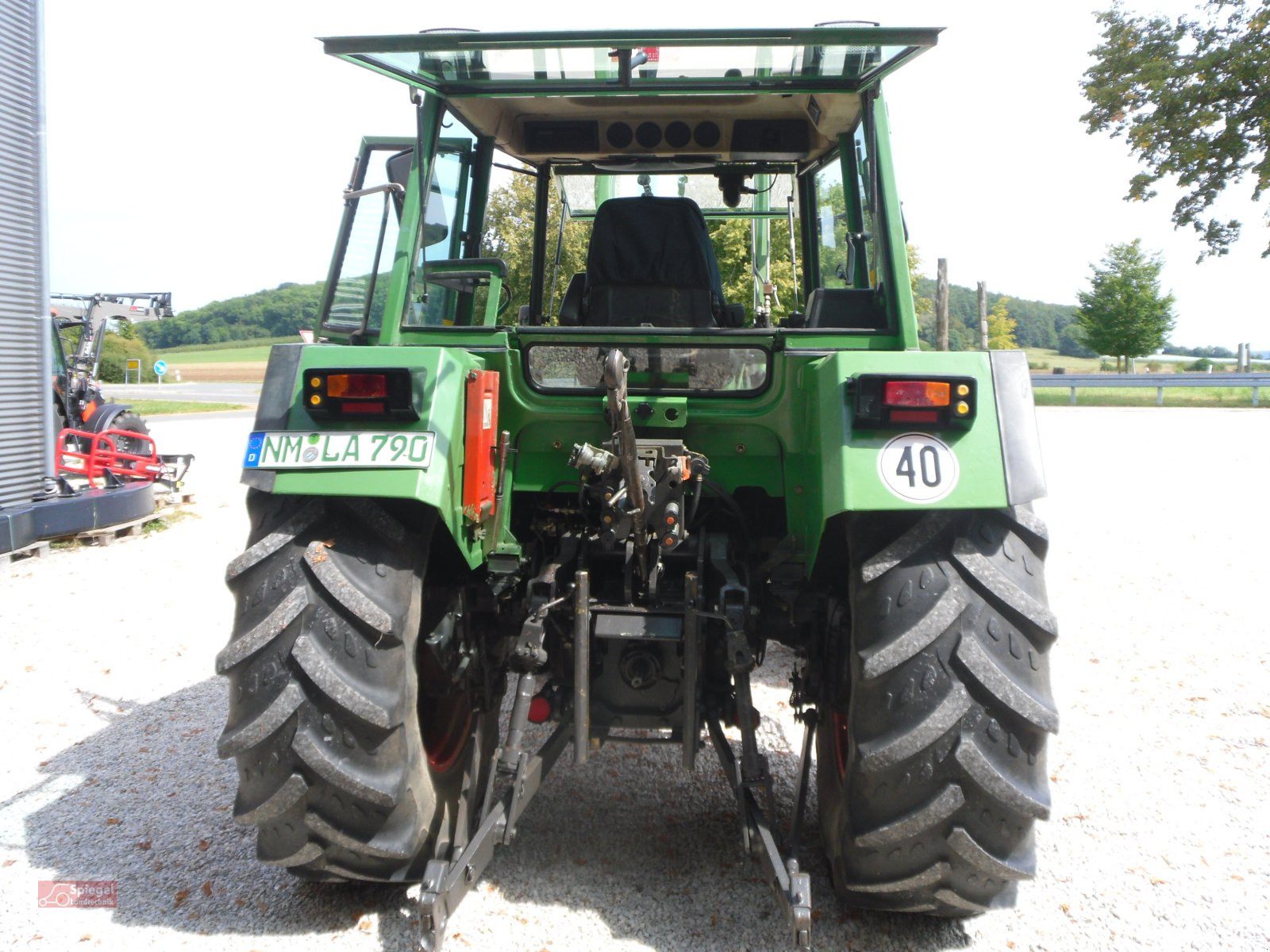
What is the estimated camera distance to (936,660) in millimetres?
2586

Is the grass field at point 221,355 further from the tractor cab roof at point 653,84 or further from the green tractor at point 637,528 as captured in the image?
the green tractor at point 637,528

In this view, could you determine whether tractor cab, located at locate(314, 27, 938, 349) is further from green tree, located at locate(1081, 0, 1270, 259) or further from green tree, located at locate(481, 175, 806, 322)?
green tree, located at locate(1081, 0, 1270, 259)

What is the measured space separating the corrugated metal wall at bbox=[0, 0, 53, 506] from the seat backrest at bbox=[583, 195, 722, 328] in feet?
23.8

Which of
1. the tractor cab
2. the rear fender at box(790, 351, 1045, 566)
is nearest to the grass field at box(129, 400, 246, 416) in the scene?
the tractor cab

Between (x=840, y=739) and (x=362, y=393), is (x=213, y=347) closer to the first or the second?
(x=362, y=393)

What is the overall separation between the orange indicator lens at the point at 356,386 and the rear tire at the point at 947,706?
1.39 metres

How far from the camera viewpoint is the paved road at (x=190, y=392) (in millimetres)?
35562

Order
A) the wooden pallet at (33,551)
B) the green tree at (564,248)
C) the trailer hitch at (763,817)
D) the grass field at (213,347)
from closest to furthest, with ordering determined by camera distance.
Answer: the trailer hitch at (763,817)
the green tree at (564,248)
the wooden pallet at (33,551)
the grass field at (213,347)

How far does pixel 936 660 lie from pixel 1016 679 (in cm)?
22

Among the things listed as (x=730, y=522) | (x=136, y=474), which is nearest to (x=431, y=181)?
(x=730, y=522)

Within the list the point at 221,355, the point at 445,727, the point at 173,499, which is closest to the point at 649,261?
the point at 445,727

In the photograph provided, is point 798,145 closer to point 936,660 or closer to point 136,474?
point 936,660

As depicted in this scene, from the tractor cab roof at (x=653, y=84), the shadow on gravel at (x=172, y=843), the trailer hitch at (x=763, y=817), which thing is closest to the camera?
the trailer hitch at (x=763, y=817)

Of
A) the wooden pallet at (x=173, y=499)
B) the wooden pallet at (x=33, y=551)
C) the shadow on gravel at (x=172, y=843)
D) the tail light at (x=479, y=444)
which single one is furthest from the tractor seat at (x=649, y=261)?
the wooden pallet at (x=173, y=499)
